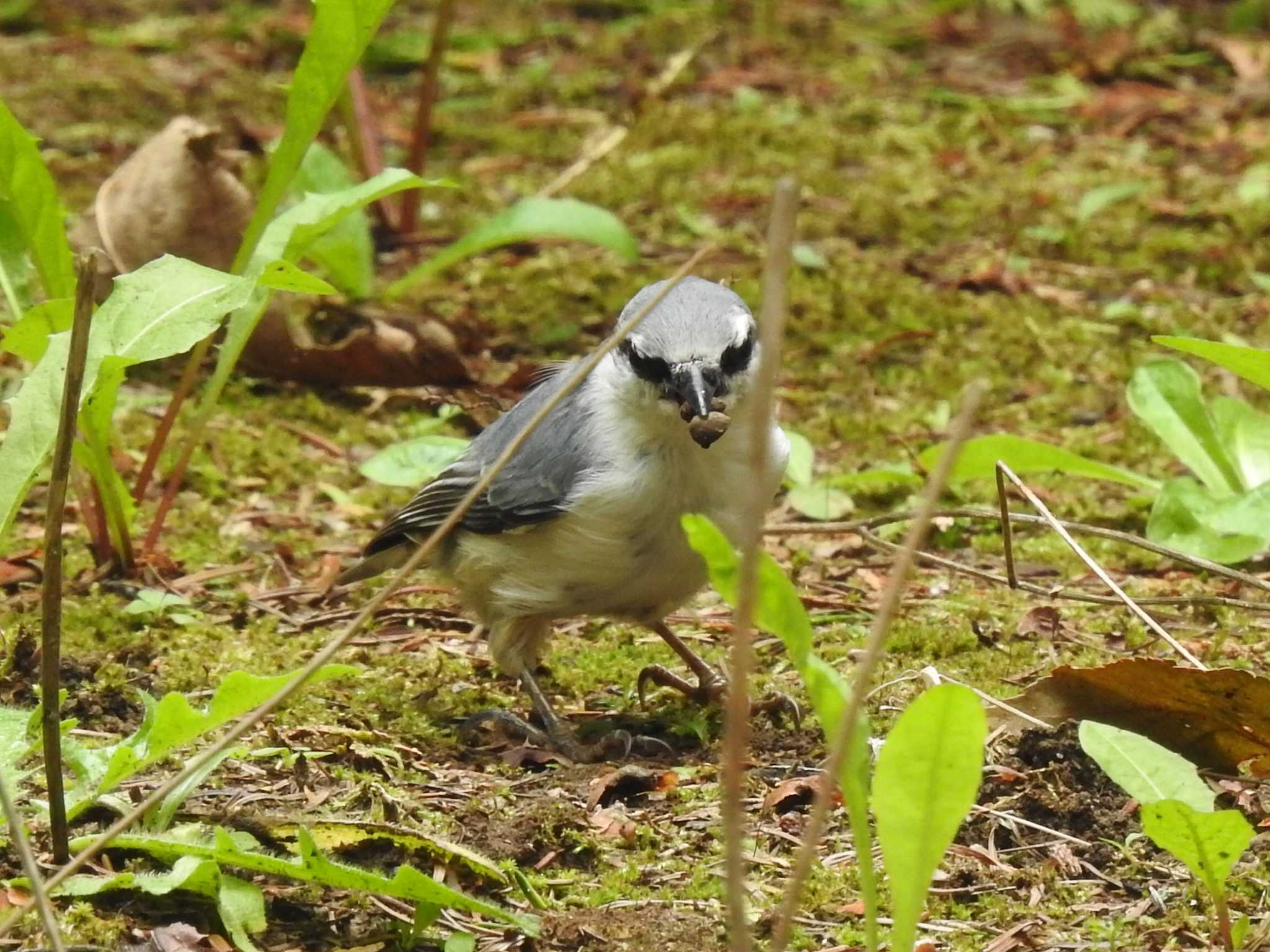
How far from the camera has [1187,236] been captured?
7.45m

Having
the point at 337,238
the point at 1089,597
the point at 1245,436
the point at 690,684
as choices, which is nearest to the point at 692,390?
the point at 690,684

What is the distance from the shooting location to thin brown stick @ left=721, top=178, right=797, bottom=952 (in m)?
1.91

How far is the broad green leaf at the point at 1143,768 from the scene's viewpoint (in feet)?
9.20

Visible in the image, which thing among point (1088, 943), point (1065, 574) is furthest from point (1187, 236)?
point (1088, 943)

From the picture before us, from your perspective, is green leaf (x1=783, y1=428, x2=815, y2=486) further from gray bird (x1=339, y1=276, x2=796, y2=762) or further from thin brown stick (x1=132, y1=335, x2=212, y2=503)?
thin brown stick (x1=132, y1=335, x2=212, y2=503)

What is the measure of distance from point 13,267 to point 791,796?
2.70m

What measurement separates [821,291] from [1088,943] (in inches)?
174

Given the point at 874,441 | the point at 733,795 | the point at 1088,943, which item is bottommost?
the point at 874,441

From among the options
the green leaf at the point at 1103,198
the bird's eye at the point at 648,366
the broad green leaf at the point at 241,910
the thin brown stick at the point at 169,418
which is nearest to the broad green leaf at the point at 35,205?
the thin brown stick at the point at 169,418

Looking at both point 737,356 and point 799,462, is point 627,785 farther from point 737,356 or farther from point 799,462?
point 799,462

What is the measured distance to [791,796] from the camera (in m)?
3.52

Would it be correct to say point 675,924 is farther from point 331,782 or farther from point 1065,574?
point 1065,574

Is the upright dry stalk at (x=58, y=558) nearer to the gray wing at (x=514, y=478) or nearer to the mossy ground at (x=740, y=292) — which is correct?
the mossy ground at (x=740, y=292)

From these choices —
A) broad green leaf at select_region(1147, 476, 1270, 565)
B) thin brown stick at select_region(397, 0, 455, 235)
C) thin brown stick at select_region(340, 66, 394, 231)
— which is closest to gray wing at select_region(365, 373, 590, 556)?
broad green leaf at select_region(1147, 476, 1270, 565)
